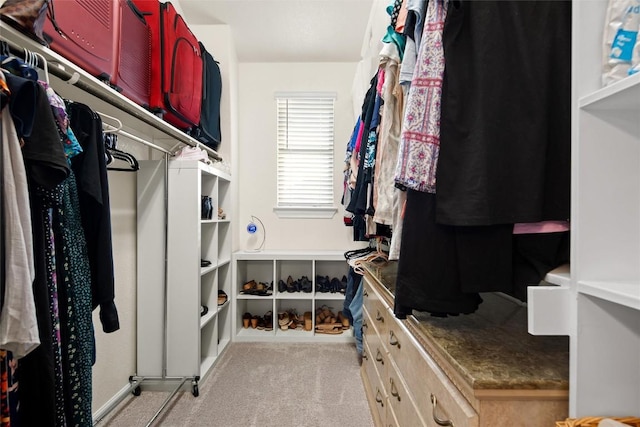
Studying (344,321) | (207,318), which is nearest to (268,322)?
(344,321)

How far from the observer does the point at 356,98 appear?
274cm

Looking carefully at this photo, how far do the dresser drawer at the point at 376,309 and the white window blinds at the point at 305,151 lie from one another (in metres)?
1.45

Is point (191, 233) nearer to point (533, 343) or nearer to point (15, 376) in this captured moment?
point (15, 376)

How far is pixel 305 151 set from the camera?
3182 millimetres

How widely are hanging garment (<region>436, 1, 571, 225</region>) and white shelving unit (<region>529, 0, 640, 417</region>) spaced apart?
0.08 meters

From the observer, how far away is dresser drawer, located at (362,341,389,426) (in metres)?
1.40

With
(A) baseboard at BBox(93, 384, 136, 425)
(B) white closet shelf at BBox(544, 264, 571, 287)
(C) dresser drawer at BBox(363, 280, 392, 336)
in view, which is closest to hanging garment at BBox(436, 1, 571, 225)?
(B) white closet shelf at BBox(544, 264, 571, 287)

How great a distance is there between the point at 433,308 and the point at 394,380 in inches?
25.1

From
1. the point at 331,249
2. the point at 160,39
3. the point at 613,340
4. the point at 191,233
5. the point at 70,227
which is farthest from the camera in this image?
the point at 331,249

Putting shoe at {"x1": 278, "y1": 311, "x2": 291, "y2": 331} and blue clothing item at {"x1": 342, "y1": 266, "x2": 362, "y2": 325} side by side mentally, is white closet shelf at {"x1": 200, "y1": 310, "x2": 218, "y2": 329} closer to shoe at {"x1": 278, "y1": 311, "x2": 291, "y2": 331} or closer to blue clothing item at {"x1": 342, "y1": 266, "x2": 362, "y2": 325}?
shoe at {"x1": 278, "y1": 311, "x2": 291, "y2": 331}

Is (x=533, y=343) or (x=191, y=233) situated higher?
(x=191, y=233)

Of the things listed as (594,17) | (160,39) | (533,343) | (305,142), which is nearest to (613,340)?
(533,343)

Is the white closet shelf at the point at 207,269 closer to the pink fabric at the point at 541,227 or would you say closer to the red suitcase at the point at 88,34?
the red suitcase at the point at 88,34

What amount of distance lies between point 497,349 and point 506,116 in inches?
23.1
